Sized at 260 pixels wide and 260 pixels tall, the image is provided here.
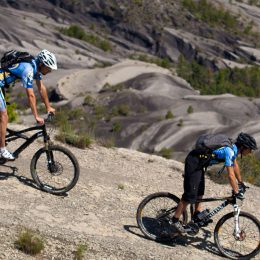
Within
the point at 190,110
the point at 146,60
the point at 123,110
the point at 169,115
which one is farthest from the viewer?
the point at 146,60

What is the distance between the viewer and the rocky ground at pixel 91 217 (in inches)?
331

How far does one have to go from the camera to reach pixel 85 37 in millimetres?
114750

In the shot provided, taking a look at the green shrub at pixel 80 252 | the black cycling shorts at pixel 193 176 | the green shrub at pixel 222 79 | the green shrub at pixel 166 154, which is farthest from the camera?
the green shrub at pixel 222 79

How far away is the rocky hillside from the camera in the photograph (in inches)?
1734

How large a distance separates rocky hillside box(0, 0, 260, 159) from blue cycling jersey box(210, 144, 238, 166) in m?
16.6

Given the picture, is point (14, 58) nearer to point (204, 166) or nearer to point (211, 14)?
point (204, 166)

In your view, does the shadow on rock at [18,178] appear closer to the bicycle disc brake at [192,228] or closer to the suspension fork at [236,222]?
the bicycle disc brake at [192,228]

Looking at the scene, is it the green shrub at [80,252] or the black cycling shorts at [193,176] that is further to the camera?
the black cycling shorts at [193,176]

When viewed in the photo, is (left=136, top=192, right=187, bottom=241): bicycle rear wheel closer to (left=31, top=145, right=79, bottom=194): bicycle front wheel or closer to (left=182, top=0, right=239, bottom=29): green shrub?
(left=31, top=145, right=79, bottom=194): bicycle front wheel

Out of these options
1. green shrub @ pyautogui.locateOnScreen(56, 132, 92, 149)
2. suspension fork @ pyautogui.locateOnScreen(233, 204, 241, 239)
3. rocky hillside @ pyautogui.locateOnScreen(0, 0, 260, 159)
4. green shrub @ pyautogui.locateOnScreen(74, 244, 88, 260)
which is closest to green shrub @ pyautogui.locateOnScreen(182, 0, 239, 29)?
rocky hillside @ pyautogui.locateOnScreen(0, 0, 260, 159)

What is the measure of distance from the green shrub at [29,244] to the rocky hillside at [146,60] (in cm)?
Answer: 1702

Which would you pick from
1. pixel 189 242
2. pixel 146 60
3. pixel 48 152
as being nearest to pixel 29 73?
pixel 48 152

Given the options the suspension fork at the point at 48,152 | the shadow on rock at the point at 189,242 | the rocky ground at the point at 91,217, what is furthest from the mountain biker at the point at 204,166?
the suspension fork at the point at 48,152

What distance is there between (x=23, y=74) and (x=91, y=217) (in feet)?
10.2
